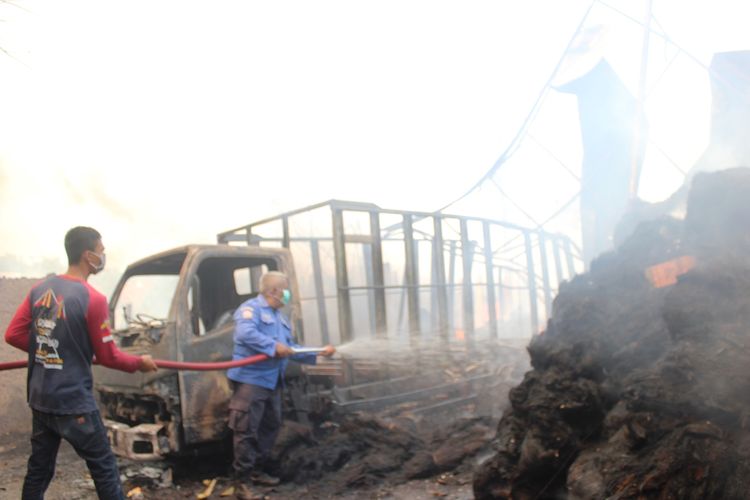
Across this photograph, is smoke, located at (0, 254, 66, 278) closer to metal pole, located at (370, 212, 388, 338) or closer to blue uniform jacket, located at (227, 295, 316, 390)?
metal pole, located at (370, 212, 388, 338)

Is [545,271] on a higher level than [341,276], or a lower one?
lower

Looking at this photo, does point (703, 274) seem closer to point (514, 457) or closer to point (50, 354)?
point (514, 457)

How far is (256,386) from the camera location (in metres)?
4.48

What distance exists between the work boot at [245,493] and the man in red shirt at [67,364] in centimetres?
141

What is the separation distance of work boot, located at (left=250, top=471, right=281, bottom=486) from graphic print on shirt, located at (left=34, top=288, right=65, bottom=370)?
6.68ft

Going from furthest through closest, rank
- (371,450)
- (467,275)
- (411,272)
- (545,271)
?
(545,271) < (467,275) < (411,272) < (371,450)

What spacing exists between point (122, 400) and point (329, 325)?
3.00m

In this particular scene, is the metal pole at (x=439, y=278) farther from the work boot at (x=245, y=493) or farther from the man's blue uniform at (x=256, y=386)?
the work boot at (x=245, y=493)

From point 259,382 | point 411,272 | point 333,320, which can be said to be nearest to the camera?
point 259,382

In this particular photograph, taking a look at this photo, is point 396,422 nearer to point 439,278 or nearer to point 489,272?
point 439,278

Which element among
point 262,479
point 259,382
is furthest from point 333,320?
point 262,479

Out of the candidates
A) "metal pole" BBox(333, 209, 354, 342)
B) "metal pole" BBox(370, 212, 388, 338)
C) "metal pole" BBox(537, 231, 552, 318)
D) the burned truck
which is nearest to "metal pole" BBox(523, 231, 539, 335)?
the burned truck

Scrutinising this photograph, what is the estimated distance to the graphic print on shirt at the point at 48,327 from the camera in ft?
9.55

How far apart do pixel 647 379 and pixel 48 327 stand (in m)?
3.28
